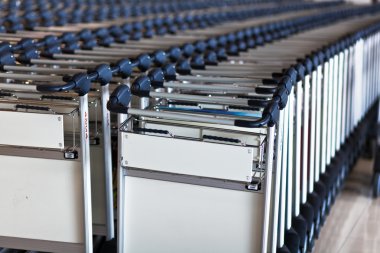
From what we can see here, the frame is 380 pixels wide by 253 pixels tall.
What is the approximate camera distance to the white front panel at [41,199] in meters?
2.92

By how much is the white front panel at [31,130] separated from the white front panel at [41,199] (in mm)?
90

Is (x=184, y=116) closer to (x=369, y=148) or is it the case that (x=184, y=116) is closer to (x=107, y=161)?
(x=107, y=161)

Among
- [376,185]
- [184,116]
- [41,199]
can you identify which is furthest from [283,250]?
[376,185]

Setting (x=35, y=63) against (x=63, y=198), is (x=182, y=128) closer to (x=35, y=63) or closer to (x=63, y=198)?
(x=63, y=198)

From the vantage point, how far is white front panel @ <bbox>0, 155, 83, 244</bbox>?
292cm

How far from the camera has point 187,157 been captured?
2.70 metres

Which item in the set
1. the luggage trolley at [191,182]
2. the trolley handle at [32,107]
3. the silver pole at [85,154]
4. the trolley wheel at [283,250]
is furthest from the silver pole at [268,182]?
the trolley handle at [32,107]

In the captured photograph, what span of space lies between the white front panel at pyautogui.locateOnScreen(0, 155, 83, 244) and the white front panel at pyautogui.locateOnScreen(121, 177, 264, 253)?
26 cm

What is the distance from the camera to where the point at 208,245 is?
2.81m

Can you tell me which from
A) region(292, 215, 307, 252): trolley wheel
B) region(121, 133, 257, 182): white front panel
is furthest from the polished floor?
region(121, 133, 257, 182): white front panel

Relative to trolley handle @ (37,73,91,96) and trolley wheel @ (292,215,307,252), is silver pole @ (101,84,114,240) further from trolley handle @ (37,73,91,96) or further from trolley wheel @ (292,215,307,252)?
trolley wheel @ (292,215,307,252)

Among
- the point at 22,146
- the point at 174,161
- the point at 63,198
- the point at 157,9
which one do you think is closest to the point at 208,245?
the point at 174,161

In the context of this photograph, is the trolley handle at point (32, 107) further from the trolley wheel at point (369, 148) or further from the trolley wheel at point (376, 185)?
the trolley wheel at point (369, 148)

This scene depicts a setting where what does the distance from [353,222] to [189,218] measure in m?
2.34
